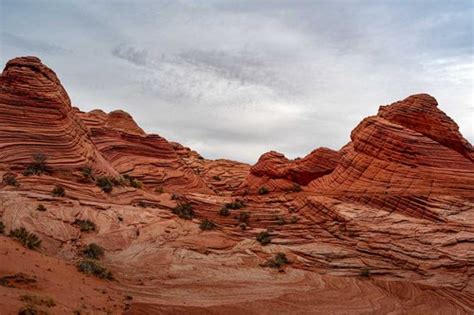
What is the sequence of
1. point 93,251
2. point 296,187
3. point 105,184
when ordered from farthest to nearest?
point 296,187, point 105,184, point 93,251

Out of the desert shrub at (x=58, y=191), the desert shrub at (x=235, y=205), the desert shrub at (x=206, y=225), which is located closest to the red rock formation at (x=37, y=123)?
the desert shrub at (x=58, y=191)

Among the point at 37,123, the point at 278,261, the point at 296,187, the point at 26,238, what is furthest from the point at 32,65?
the point at 278,261

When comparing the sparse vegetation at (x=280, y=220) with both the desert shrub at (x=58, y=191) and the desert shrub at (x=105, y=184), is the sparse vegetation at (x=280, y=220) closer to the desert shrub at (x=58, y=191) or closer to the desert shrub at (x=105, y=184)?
the desert shrub at (x=105, y=184)

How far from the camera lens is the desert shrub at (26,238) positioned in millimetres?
19203

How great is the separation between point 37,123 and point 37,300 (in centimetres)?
2004

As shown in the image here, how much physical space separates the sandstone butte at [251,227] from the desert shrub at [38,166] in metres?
0.08

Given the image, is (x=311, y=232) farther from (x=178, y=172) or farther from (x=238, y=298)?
(x=178, y=172)

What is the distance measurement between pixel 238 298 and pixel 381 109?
19.6 meters

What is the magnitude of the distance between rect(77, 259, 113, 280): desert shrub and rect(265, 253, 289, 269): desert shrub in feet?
27.9

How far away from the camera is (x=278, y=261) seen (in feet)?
78.8

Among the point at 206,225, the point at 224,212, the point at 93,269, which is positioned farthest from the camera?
the point at 224,212

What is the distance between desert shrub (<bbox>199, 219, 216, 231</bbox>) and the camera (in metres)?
27.6

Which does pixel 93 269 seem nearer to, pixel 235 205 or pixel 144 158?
pixel 235 205

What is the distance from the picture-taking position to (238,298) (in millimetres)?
19219
